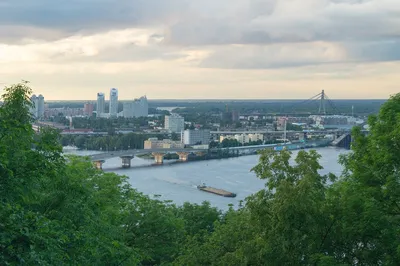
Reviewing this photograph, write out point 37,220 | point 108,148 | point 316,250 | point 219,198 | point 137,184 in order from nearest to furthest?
point 37,220
point 316,250
point 219,198
point 137,184
point 108,148

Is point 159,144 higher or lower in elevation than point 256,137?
lower

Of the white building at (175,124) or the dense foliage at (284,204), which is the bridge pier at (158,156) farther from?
the dense foliage at (284,204)

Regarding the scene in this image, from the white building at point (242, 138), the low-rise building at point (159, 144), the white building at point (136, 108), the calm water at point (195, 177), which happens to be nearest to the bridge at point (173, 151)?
the calm water at point (195, 177)

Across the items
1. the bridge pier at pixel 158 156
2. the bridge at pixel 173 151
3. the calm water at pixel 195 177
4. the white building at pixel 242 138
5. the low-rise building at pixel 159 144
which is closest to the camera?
the calm water at pixel 195 177

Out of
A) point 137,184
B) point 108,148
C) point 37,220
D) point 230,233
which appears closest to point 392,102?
point 230,233

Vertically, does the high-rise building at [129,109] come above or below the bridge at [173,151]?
above

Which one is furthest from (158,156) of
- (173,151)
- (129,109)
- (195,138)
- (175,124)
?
(129,109)

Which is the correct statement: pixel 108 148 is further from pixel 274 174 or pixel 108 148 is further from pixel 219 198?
pixel 274 174

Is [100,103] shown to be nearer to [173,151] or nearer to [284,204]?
[173,151]

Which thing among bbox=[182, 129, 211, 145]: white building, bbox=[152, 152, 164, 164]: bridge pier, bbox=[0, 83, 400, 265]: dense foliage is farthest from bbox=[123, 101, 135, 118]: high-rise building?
bbox=[0, 83, 400, 265]: dense foliage
